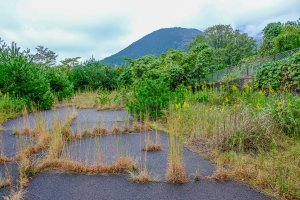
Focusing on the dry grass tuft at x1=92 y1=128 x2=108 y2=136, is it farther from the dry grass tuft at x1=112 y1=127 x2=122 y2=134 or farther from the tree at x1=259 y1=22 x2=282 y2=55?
the tree at x1=259 y1=22 x2=282 y2=55

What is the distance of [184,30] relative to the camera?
648 ft

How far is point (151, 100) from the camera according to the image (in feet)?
32.7

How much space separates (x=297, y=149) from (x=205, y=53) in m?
11.8

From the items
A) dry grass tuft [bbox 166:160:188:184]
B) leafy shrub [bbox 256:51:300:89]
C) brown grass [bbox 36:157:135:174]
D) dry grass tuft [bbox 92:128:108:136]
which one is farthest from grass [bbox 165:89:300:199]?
leafy shrub [bbox 256:51:300:89]

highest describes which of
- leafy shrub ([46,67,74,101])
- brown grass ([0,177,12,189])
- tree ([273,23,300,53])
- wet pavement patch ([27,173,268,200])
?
tree ([273,23,300,53])

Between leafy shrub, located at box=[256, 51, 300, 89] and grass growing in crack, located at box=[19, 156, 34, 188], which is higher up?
leafy shrub, located at box=[256, 51, 300, 89]

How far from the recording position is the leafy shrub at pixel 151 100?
32.9 feet

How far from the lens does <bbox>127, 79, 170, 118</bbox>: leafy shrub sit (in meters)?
10.0

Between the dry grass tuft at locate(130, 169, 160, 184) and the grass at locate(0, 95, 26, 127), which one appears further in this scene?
the grass at locate(0, 95, 26, 127)

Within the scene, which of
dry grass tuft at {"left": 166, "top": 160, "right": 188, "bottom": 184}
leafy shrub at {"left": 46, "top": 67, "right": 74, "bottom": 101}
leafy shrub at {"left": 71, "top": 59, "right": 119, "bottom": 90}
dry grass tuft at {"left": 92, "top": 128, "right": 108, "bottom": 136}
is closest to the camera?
dry grass tuft at {"left": 166, "top": 160, "right": 188, "bottom": 184}

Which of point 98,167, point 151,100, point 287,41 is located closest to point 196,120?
point 151,100

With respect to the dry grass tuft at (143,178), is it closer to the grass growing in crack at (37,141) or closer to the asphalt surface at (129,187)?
the asphalt surface at (129,187)

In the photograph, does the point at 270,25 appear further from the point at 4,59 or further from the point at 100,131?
the point at 100,131

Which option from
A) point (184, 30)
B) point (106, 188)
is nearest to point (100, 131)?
point (106, 188)
